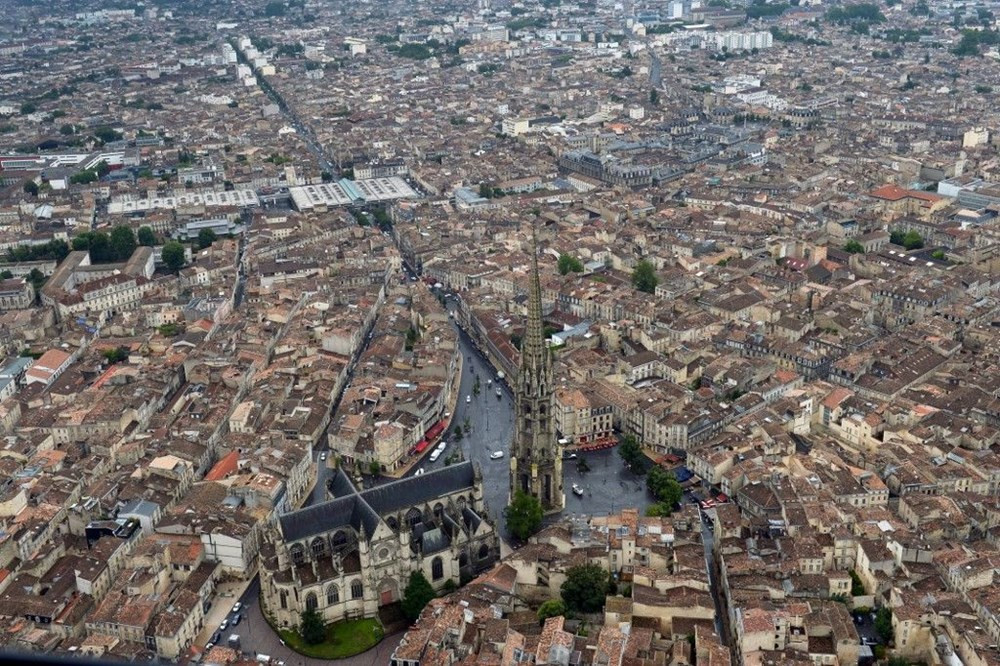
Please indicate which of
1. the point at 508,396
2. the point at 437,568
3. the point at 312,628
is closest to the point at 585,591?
the point at 437,568

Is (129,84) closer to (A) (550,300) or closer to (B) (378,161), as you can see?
(B) (378,161)

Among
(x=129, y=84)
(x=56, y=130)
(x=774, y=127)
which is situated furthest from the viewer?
(x=129, y=84)

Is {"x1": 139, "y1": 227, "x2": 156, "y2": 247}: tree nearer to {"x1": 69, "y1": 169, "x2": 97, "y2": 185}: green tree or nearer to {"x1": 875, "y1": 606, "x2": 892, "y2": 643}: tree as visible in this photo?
{"x1": 69, "y1": 169, "x2": 97, "y2": 185}: green tree

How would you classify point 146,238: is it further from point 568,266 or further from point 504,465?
point 504,465

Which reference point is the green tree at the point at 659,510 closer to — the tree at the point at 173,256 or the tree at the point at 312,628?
the tree at the point at 312,628

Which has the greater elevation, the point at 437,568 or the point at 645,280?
the point at 437,568

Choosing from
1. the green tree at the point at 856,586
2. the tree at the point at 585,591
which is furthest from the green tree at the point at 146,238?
the green tree at the point at 856,586

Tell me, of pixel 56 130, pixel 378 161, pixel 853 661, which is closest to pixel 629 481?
pixel 853 661
